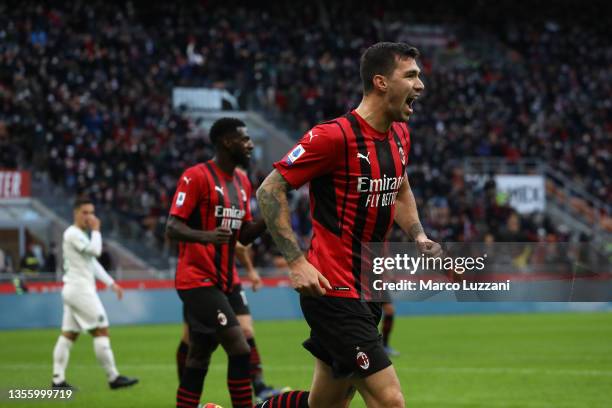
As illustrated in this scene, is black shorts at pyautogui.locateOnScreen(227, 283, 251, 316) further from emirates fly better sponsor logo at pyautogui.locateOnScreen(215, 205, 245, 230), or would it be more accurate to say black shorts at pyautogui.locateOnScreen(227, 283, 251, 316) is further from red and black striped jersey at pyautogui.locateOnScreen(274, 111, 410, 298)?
red and black striped jersey at pyautogui.locateOnScreen(274, 111, 410, 298)

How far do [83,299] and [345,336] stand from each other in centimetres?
710

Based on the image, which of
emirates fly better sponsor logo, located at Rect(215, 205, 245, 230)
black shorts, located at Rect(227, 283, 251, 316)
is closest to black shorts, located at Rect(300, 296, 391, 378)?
emirates fly better sponsor logo, located at Rect(215, 205, 245, 230)

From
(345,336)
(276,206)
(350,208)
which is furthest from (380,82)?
(345,336)

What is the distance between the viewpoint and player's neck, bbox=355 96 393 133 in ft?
19.6

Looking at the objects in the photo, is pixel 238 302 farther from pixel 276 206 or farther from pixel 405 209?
pixel 276 206

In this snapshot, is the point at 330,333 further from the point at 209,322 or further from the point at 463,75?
the point at 463,75

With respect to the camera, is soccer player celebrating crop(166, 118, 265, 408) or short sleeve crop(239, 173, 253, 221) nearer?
soccer player celebrating crop(166, 118, 265, 408)

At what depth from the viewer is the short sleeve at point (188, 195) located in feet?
28.5

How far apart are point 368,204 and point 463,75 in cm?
3909

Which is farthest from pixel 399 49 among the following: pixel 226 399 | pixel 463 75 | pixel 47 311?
pixel 463 75

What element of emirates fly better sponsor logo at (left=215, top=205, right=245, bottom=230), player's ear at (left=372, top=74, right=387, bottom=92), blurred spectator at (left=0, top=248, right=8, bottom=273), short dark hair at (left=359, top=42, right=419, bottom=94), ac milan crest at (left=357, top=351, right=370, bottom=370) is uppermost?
short dark hair at (left=359, top=42, right=419, bottom=94)

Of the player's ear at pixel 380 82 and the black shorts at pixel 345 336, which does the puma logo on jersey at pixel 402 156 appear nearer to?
the player's ear at pixel 380 82

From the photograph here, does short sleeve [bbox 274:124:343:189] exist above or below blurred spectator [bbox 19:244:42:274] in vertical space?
above

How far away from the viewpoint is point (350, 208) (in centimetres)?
589
